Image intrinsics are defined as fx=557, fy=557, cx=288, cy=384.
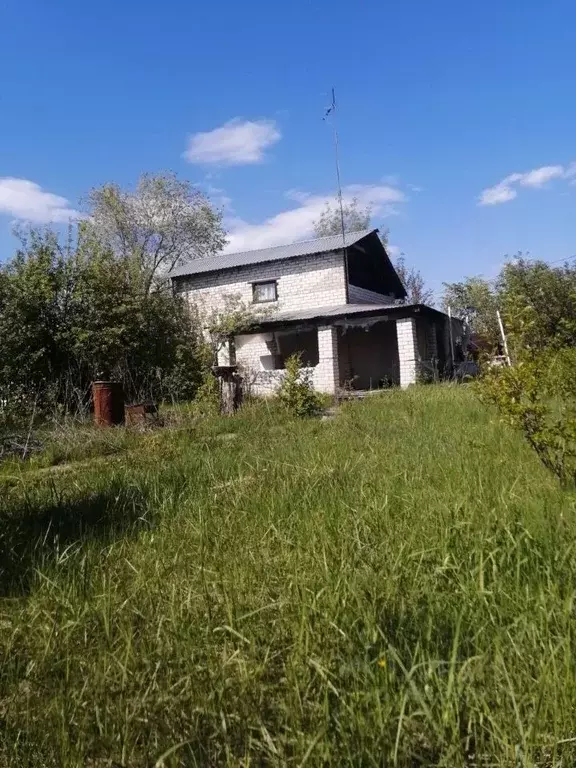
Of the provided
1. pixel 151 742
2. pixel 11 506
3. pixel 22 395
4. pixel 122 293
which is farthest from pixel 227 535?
pixel 122 293

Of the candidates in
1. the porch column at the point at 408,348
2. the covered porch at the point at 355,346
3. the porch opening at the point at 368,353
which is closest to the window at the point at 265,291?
the covered porch at the point at 355,346

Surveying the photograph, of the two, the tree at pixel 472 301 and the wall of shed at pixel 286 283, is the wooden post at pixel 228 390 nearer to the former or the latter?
the wall of shed at pixel 286 283

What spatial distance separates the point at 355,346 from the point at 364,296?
78.3 inches

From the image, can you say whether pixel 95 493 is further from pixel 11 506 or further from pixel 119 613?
pixel 119 613

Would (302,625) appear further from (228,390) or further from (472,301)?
(472,301)

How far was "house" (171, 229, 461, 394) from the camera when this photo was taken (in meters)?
16.9

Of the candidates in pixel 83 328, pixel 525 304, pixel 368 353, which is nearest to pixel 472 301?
pixel 368 353

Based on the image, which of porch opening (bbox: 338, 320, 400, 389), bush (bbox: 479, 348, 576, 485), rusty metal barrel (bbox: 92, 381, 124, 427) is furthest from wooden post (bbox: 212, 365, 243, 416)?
porch opening (bbox: 338, 320, 400, 389)

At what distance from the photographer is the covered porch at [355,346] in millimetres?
15789

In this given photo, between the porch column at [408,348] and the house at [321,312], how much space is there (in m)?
0.07

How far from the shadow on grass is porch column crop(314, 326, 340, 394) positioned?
13.0 metres

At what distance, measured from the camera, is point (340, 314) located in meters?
16.2

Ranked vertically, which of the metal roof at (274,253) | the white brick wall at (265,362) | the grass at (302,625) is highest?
the metal roof at (274,253)

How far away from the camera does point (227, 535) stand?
8.73ft
